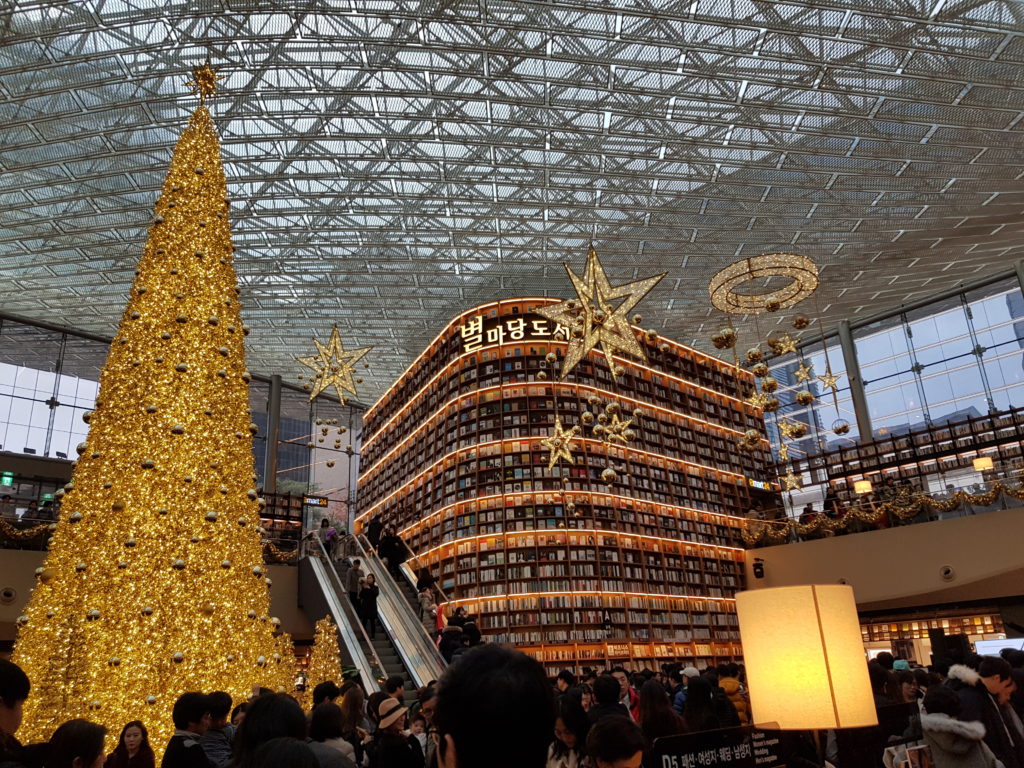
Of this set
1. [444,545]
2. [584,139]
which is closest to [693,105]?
[584,139]

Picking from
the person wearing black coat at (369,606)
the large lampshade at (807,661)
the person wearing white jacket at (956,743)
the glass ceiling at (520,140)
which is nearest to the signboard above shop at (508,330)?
the glass ceiling at (520,140)

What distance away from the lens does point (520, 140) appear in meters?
13.3

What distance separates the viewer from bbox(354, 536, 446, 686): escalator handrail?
8.48 metres

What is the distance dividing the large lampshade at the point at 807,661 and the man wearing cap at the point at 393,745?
4.87 ft

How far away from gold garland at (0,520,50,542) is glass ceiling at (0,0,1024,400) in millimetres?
7231

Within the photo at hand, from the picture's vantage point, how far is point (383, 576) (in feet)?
38.4

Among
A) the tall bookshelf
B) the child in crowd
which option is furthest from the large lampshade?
the tall bookshelf

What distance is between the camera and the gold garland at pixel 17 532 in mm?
11094

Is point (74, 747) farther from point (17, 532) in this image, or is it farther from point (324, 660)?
point (17, 532)

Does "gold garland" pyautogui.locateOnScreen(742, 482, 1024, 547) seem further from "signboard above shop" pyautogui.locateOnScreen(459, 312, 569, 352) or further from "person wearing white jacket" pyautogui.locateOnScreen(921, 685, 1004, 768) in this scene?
"person wearing white jacket" pyautogui.locateOnScreen(921, 685, 1004, 768)

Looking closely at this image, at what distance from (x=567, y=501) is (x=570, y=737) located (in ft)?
34.4

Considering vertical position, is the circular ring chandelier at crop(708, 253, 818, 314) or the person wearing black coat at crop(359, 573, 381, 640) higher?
the circular ring chandelier at crop(708, 253, 818, 314)

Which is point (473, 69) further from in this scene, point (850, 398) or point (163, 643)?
point (850, 398)

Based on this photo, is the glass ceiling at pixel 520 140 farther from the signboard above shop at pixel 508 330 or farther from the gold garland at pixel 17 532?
the gold garland at pixel 17 532
